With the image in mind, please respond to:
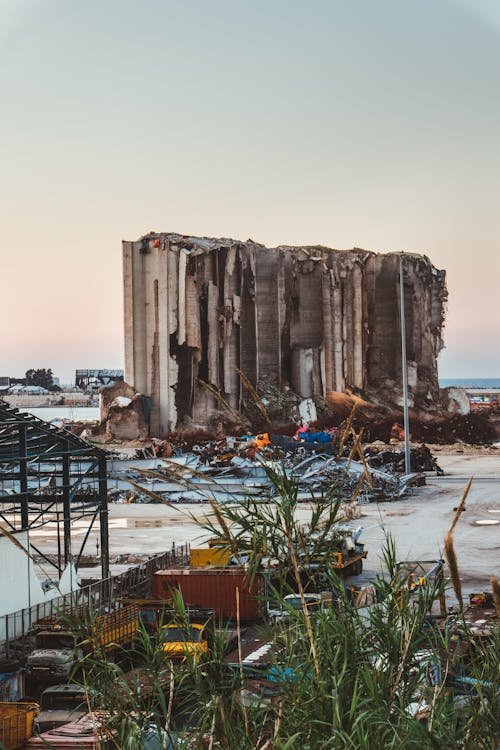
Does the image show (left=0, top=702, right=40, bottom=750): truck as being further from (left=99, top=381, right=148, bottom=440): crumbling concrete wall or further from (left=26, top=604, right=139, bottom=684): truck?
(left=99, top=381, right=148, bottom=440): crumbling concrete wall

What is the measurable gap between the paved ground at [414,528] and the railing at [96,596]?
161cm

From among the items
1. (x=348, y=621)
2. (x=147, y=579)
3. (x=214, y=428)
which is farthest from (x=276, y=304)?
(x=348, y=621)

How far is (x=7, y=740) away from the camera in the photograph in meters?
11.4

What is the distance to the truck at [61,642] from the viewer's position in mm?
14621

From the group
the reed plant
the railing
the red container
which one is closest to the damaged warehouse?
the railing

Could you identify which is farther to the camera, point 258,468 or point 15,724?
point 258,468

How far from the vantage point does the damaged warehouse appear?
250ft

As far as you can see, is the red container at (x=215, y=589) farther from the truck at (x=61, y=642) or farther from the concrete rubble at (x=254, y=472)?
the concrete rubble at (x=254, y=472)

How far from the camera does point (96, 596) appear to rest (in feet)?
63.4

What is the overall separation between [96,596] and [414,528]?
14466mm

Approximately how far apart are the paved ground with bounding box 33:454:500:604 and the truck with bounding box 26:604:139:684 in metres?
4.33

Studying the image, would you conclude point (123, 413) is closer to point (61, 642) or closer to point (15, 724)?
point (61, 642)

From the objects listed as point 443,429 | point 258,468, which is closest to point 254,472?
point 258,468

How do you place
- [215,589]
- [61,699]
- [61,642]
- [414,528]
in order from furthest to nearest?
[414,528], [215,589], [61,642], [61,699]
